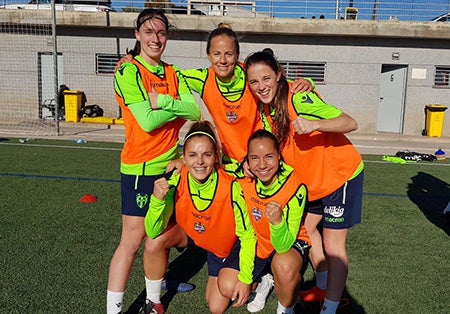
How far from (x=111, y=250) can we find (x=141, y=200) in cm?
161

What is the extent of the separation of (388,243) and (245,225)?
2.60 meters

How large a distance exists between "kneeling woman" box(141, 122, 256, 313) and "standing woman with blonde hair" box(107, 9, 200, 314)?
0.49 ft

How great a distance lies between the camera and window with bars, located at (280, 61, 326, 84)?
15.8m

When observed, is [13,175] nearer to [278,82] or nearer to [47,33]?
[278,82]

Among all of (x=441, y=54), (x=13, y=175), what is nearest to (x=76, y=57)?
(x=13, y=175)

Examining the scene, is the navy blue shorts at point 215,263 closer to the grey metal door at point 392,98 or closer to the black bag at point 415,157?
the black bag at point 415,157

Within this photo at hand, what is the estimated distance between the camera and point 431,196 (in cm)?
731

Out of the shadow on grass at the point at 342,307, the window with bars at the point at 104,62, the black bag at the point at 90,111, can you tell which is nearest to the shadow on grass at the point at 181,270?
the shadow on grass at the point at 342,307

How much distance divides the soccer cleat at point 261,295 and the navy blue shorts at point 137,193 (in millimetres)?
1091

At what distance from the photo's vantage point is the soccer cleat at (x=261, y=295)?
140 inches

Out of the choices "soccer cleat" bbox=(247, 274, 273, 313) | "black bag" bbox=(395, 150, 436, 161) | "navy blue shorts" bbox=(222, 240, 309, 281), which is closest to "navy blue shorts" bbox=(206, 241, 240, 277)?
"navy blue shorts" bbox=(222, 240, 309, 281)

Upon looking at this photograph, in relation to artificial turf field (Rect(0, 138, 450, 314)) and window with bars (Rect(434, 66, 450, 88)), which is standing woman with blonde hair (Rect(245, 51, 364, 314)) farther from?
window with bars (Rect(434, 66, 450, 88))

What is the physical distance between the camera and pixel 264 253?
3188 mm

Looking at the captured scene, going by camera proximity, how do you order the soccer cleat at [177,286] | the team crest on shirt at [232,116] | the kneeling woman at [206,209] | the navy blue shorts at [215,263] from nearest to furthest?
the kneeling woman at [206,209]
the team crest on shirt at [232,116]
the navy blue shorts at [215,263]
the soccer cleat at [177,286]
